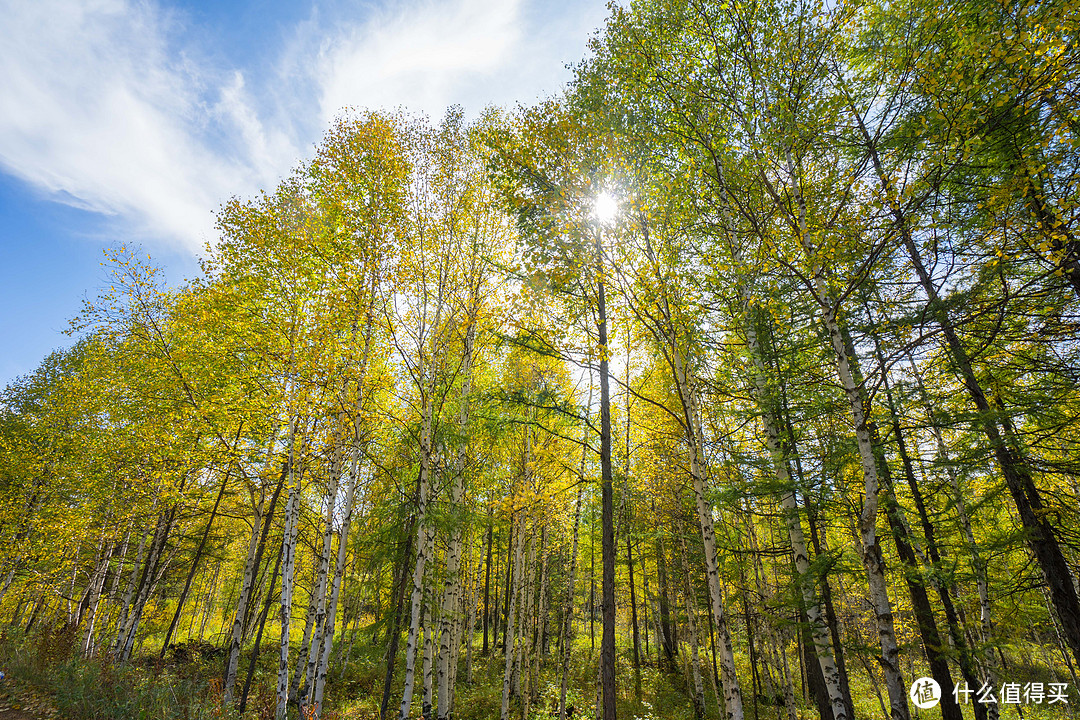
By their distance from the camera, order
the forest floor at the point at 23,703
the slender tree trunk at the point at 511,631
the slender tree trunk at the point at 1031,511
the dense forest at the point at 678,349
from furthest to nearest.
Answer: the slender tree trunk at the point at 511,631, the forest floor at the point at 23,703, the slender tree trunk at the point at 1031,511, the dense forest at the point at 678,349

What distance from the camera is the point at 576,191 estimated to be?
754cm

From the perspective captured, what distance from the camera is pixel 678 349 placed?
6465mm

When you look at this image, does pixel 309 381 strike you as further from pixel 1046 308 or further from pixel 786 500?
pixel 1046 308

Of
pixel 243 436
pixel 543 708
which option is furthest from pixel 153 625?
pixel 543 708

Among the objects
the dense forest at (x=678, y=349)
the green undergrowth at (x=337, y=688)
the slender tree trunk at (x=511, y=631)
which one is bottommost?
the green undergrowth at (x=337, y=688)

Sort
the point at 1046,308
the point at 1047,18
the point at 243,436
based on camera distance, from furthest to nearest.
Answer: the point at 243,436 < the point at 1046,308 < the point at 1047,18

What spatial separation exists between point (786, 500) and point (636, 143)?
22.0ft

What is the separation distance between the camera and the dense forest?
5.28m

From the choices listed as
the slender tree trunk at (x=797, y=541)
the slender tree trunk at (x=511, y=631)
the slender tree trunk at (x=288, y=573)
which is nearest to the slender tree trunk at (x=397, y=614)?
the slender tree trunk at (x=288, y=573)

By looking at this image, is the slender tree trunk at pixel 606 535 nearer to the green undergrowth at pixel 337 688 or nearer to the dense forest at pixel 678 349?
the dense forest at pixel 678 349

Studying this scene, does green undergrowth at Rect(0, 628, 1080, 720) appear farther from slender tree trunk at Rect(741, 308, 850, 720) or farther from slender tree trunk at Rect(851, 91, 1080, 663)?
slender tree trunk at Rect(741, 308, 850, 720)

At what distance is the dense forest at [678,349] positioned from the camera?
528 cm

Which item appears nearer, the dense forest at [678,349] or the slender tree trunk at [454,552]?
the dense forest at [678,349]

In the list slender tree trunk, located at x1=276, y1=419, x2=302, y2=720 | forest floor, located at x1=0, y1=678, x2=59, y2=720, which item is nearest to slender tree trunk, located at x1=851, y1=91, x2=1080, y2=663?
slender tree trunk, located at x1=276, y1=419, x2=302, y2=720
